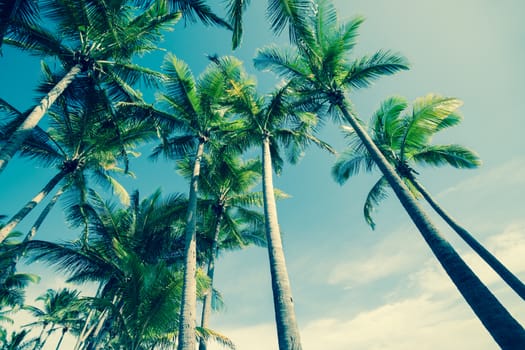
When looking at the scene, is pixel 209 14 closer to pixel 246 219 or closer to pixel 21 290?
pixel 246 219

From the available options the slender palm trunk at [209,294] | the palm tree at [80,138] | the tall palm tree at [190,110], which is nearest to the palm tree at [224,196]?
the slender palm trunk at [209,294]

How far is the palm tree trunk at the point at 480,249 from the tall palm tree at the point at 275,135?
4.82m

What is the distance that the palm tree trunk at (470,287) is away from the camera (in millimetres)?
3592

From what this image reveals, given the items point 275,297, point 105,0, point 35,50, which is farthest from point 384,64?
point 35,50

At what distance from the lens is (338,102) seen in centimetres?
889

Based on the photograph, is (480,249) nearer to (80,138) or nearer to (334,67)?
(334,67)

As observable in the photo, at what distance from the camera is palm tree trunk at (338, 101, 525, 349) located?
141 inches

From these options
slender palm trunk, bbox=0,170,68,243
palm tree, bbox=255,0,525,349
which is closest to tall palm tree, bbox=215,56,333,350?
palm tree, bbox=255,0,525,349

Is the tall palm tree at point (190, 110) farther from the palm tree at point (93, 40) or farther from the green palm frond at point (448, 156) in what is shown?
the green palm frond at point (448, 156)

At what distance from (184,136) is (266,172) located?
214 inches

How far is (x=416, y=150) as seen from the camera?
36.5ft

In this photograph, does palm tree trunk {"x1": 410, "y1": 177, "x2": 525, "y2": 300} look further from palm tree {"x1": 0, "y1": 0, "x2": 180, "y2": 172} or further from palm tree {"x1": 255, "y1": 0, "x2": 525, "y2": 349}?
palm tree {"x1": 0, "y1": 0, "x2": 180, "y2": 172}

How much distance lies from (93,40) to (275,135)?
693 cm

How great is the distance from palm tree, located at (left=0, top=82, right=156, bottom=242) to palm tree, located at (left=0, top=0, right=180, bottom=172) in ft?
3.37
